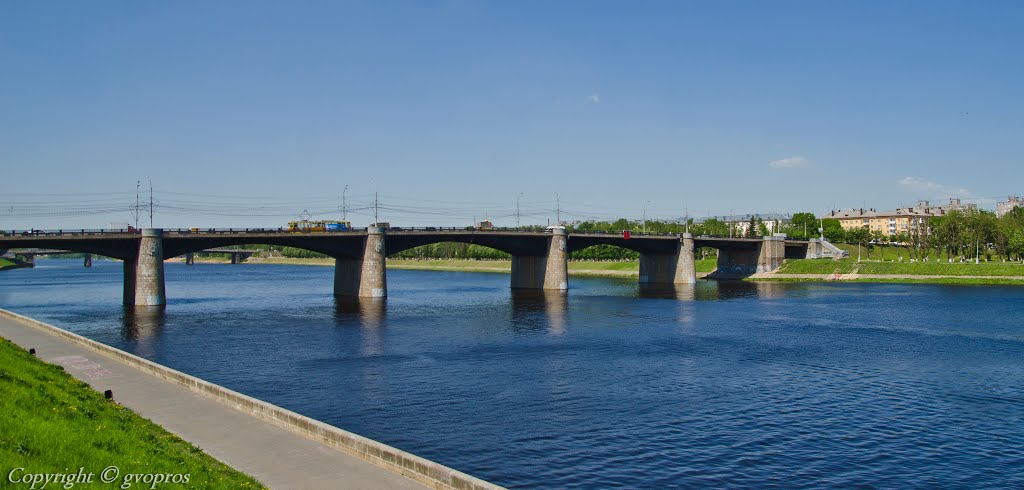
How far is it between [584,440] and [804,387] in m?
15.3

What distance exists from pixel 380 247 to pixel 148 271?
87.7ft

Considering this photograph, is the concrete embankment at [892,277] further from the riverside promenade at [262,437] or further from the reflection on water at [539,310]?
the riverside promenade at [262,437]

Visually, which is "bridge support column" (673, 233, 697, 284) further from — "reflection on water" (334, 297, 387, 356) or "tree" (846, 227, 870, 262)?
"tree" (846, 227, 870, 262)

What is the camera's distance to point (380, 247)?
310 ft

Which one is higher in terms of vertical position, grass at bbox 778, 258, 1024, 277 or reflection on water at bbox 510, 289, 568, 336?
grass at bbox 778, 258, 1024, 277

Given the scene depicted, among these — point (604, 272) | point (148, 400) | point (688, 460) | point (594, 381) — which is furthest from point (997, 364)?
point (604, 272)

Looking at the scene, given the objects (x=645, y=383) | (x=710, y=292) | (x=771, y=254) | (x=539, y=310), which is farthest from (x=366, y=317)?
(x=771, y=254)

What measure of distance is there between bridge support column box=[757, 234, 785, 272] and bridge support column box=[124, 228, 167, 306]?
11011 cm

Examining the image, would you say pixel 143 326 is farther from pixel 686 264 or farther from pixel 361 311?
pixel 686 264

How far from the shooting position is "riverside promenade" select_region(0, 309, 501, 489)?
59.6 ft

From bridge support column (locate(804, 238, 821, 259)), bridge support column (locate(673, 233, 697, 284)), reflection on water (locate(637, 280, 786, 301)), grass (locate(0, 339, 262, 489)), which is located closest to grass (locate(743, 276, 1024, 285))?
reflection on water (locate(637, 280, 786, 301))

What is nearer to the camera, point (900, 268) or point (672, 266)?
point (900, 268)

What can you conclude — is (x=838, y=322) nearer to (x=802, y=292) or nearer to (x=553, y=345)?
(x=553, y=345)

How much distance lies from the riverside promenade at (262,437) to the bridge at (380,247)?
158 ft
